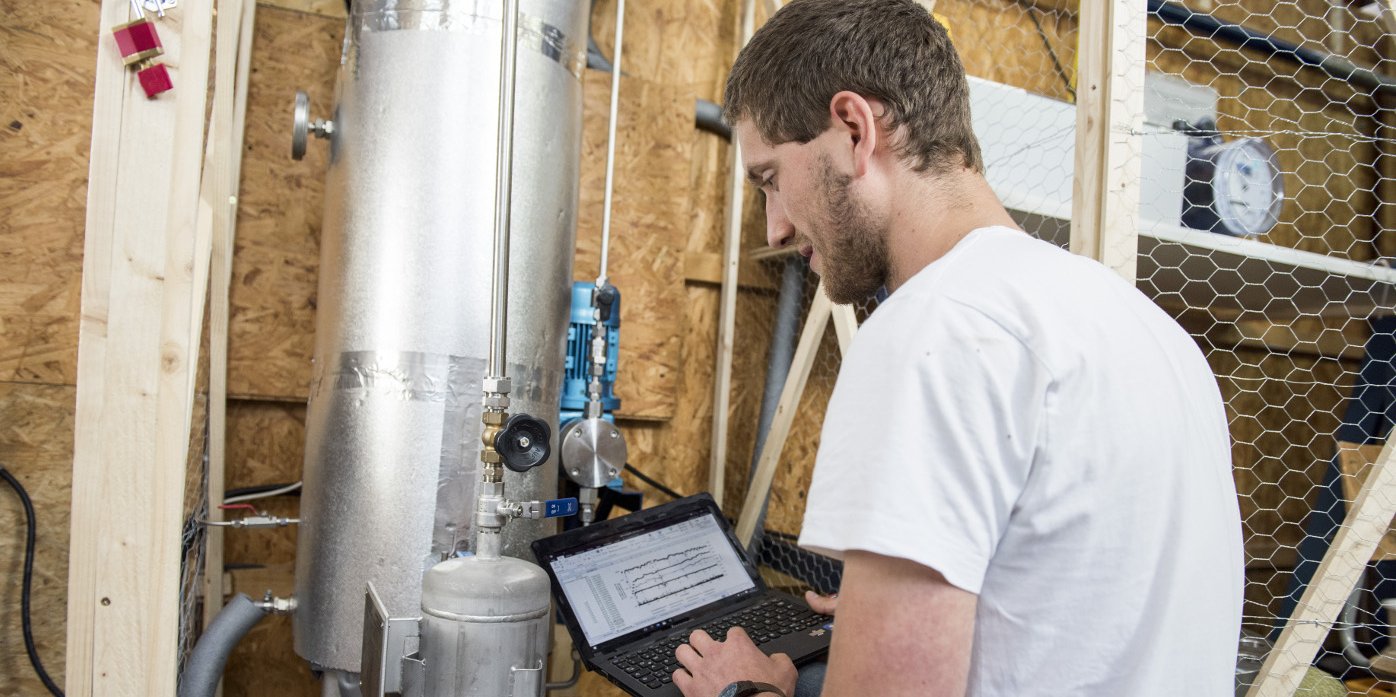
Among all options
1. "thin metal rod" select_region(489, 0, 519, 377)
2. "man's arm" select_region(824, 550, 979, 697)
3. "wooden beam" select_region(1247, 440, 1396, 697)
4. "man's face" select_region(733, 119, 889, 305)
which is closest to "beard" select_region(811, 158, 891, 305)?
"man's face" select_region(733, 119, 889, 305)

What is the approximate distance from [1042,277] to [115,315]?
2.56 feet

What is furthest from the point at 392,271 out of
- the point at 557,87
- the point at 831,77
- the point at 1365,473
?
the point at 1365,473

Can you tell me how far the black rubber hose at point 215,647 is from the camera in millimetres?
1150

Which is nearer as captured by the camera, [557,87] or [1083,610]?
[1083,610]

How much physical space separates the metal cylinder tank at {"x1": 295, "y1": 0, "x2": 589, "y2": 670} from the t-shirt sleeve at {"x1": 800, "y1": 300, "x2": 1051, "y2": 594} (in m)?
0.77

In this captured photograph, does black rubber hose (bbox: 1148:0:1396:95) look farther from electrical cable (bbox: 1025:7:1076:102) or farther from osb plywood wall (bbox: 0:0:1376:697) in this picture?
electrical cable (bbox: 1025:7:1076:102)

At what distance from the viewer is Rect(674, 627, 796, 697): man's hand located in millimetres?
842

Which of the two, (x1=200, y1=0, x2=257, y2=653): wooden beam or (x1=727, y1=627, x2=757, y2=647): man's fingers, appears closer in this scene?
(x1=727, y1=627, x2=757, y2=647): man's fingers

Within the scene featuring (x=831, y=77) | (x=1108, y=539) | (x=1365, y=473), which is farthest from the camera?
(x=1365, y=473)

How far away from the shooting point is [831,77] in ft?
2.31

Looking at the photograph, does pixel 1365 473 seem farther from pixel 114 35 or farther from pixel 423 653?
pixel 114 35

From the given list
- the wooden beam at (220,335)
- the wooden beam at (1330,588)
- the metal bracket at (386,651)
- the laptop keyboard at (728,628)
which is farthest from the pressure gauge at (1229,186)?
the wooden beam at (220,335)

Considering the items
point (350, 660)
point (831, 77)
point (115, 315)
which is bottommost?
point (350, 660)

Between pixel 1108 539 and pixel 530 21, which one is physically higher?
pixel 530 21
